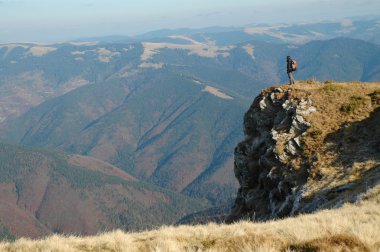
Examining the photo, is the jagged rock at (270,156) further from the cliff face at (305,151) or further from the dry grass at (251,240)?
the dry grass at (251,240)

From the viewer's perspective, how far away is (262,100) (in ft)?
162

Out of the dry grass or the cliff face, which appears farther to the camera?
the cliff face

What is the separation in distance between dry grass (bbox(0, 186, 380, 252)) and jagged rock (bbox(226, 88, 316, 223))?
46.4ft

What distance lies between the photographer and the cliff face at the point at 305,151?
31375mm

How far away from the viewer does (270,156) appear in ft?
135

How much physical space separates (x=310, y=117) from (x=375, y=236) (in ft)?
88.3

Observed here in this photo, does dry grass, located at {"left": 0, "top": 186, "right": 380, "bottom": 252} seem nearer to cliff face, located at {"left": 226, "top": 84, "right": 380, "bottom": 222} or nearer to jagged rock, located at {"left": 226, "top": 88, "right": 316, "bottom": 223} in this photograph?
cliff face, located at {"left": 226, "top": 84, "right": 380, "bottom": 222}

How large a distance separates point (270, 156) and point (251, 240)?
84.2ft

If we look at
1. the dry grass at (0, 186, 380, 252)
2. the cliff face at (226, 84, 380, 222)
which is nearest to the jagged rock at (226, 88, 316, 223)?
the cliff face at (226, 84, 380, 222)

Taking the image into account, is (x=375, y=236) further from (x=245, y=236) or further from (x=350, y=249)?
(x=245, y=236)

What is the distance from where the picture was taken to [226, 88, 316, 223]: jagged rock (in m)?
36.8

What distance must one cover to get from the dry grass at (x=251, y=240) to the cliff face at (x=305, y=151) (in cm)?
937

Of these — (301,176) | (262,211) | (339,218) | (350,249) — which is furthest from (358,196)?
(262,211)

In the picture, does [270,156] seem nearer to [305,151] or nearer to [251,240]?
[305,151]
